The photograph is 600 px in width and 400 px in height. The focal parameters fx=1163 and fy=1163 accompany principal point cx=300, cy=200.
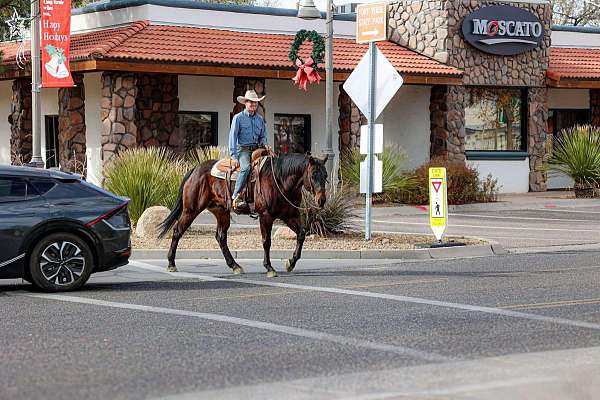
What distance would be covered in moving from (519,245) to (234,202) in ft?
22.8

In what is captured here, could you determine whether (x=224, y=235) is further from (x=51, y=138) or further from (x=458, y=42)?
(x=458, y=42)

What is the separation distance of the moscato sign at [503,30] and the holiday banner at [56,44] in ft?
42.6

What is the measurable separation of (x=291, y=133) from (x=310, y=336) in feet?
73.5

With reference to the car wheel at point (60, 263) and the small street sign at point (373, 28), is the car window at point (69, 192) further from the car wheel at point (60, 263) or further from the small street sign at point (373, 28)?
the small street sign at point (373, 28)

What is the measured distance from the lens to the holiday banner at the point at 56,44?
2538 cm

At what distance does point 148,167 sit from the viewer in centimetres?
2275

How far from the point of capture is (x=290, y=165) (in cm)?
1659

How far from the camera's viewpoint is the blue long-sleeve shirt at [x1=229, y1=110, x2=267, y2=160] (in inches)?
661

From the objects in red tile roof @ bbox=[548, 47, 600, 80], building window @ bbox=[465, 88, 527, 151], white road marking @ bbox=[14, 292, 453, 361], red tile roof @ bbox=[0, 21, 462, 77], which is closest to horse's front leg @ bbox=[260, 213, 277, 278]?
white road marking @ bbox=[14, 292, 453, 361]

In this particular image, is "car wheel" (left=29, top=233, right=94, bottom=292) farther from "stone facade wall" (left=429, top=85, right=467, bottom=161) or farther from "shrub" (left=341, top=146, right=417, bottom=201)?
"stone facade wall" (left=429, top=85, right=467, bottom=161)

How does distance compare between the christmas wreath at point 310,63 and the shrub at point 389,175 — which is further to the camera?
the shrub at point 389,175

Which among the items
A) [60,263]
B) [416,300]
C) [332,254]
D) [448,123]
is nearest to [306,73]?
[448,123]

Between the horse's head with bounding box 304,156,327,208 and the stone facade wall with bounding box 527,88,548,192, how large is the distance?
20.3 m

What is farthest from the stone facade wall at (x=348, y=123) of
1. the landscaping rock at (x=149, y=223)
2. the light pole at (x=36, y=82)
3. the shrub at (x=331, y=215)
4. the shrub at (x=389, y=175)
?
the landscaping rock at (x=149, y=223)
